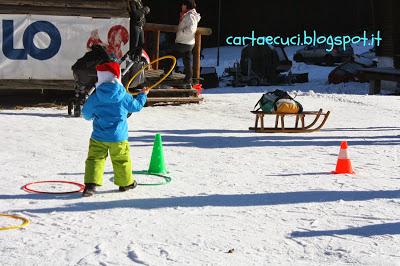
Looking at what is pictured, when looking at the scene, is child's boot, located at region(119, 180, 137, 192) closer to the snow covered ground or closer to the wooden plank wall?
the snow covered ground

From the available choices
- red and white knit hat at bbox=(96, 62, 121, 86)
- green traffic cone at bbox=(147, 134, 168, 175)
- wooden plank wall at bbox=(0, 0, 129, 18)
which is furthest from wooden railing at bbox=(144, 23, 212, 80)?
red and white knit hat at bbox=(96, 62, 121, 86)

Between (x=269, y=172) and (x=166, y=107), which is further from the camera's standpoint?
(x=166, y=107)

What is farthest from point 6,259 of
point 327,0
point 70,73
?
point 327,0

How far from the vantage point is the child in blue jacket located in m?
6.89

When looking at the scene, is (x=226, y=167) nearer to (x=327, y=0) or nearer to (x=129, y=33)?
(x=129, y=33)

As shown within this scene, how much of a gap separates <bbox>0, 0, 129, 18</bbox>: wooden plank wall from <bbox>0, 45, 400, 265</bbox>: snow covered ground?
2975mm

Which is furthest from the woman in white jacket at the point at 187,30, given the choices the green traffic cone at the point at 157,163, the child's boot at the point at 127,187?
the child's boot at the point at 127,187

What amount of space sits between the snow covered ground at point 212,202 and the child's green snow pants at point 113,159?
16cm

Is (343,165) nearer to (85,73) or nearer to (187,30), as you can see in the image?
(85,73)

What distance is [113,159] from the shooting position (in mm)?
6945

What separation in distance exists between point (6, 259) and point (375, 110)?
11.8m

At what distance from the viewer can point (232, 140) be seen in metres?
10.8

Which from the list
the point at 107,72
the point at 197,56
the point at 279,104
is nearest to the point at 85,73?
the point at 279,104

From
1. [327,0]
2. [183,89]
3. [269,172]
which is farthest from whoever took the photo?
[327,0]
